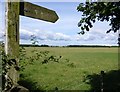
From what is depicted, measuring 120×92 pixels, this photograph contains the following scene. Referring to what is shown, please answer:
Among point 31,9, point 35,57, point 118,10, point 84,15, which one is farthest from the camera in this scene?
point 84,15

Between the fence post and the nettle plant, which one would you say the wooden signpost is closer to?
the fence post

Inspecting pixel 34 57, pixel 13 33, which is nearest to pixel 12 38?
pixel 13 33

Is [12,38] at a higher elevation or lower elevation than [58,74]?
higher

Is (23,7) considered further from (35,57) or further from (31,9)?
(35,57)

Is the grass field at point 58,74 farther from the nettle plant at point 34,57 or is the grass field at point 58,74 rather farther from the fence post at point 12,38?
the fence post at point 12,38

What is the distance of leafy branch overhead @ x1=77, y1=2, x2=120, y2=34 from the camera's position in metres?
9.19

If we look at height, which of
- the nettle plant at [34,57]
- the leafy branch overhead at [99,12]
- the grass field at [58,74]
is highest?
the leafy branch overhead at [99,12]

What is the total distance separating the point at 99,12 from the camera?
31.9 ft

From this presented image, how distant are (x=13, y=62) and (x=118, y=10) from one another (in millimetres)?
5503

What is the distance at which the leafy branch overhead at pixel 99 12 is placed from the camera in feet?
30.2

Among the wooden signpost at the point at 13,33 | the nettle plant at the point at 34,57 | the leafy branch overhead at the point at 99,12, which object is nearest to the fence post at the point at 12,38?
the wooden signpost at the point at 13,33

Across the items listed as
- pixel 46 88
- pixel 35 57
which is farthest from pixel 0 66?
pixel 46 88

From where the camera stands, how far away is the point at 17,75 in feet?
16.2

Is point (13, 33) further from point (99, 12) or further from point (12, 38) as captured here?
point (99, 12)
